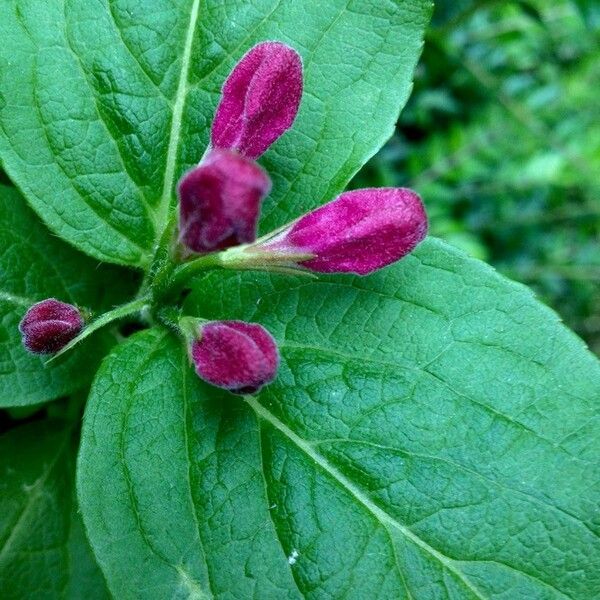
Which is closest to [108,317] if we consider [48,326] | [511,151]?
[48,326]

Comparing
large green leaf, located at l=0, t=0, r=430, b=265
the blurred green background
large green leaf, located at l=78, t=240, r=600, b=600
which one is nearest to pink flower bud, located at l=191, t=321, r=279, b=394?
large green leaf, located at l=78, t=240, r=600, b=600

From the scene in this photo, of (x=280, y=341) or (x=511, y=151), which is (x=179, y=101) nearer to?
(x=280, y=341)

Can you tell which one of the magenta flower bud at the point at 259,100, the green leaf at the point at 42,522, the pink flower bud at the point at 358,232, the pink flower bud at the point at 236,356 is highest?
the magenta flower bud at the point at 259,100

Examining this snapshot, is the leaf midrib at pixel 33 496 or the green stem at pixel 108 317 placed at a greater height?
the green stem at pixel 108 317

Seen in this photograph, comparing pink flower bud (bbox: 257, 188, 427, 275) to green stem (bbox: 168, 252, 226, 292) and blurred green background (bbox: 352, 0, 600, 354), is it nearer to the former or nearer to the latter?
green stem (bbox: 168, 252, 226, 292)

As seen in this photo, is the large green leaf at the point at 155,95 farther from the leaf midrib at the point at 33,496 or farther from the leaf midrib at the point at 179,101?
the leaf midrib at the point at 33,496

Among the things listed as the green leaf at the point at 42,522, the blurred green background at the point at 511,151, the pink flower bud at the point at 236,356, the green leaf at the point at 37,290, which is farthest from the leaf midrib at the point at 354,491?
the blurred green background at the point at 511,151

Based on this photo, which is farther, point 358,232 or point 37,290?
point 37,290
